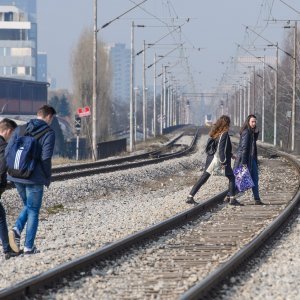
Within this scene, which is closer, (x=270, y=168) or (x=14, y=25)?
(x=270, y=168)

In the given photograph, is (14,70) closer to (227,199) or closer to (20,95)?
(20,95)

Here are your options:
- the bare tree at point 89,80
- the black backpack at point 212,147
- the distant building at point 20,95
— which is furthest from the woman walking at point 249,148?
the distant building at point 20,95

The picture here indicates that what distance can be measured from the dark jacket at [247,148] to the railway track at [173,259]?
5.22 feet

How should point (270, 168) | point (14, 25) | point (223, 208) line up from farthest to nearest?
point (14, 25), point (270, 168), point (223, 208)

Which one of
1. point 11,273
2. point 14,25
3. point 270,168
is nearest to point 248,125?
point 11,273

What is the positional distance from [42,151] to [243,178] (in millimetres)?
7483

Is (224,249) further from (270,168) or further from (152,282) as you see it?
(270,168)

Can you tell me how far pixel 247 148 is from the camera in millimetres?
18781

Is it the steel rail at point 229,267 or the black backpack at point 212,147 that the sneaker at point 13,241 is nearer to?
the steel rail at point 229,267

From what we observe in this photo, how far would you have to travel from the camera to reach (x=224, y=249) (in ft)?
41.2

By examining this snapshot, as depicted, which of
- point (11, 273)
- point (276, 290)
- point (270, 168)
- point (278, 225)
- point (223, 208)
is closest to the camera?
point (276, 290)

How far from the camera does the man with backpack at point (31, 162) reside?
39.0 feet

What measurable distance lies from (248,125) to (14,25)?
160 m

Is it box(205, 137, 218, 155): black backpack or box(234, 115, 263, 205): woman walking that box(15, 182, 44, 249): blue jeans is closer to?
box(205, 137, 218, 155): black backpack
